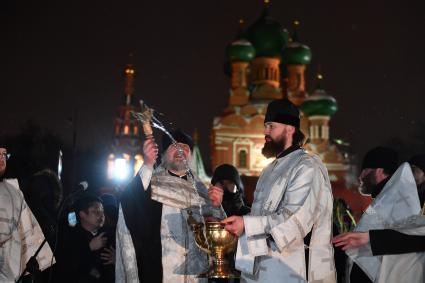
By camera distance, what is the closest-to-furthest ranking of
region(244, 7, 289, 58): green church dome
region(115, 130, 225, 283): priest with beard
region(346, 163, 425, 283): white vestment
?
region(346, 163, 425, 283): white vestment → region(115, 130, 225, 283): priest with beard → region(244, 7, 289, 58): green church dome

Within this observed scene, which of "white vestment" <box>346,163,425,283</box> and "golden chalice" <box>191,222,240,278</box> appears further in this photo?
"white vestment" <box>346,163,425,283</box>

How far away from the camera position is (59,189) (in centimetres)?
807

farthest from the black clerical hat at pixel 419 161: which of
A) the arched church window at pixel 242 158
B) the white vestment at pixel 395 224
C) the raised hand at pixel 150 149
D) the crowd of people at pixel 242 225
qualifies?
the arched church window at pixel 242 158

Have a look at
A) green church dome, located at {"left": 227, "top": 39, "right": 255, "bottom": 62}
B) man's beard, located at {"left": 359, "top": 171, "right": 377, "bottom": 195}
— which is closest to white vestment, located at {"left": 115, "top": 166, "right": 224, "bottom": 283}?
man's beard, located at {"left": 359, "top": 171, "right": 377, "bottom": 195}

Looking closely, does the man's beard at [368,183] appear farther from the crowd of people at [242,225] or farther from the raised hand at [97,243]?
the raised hand at [97,243]

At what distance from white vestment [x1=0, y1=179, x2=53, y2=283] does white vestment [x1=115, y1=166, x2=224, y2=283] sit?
0.71 meters

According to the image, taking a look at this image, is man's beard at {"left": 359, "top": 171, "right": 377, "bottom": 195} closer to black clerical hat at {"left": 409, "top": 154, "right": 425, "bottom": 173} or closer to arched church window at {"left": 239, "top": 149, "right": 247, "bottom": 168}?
black clerical hat at {"left": 409, "top": 154, "right": 425, "bottom": 173}

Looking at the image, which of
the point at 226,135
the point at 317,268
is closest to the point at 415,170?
the point at 317,268

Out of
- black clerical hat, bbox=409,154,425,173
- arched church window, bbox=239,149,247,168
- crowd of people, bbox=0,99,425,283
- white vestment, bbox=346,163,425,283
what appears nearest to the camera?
crowd of people, bbox=0,99,425,283

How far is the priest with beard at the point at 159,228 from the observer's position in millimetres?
5531

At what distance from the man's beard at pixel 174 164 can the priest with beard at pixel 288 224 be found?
117 cm

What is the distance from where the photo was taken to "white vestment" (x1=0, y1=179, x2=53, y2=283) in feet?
17.4

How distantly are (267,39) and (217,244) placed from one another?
1867 inches

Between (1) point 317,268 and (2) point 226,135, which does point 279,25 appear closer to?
(2) point 226,135
